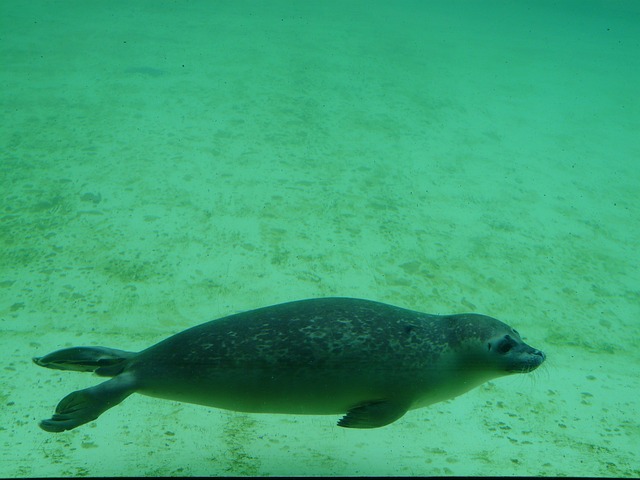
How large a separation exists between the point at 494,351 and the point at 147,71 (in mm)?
9661

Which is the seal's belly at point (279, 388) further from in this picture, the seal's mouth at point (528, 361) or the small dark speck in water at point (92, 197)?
the small dark speck in water at point (92, 197)

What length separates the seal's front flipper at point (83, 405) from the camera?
209 cm

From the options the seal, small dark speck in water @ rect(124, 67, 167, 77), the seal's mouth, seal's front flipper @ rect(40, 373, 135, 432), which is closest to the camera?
seal's front flipper @ rect(40, 373, 135, 432)

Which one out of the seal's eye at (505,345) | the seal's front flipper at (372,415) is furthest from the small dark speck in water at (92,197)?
the seal's eye at (505,345)

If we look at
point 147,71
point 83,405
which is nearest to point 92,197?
point 83,405

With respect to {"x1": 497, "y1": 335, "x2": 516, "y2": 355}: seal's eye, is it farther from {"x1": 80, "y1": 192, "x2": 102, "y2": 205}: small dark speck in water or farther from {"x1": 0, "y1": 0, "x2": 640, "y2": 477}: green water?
{"x1": 80, "y1": 192, "x2": 102, "y2": 205}: small dark speck in water

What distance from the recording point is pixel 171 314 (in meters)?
3.96

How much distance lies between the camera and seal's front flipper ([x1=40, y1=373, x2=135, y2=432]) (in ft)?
6.86

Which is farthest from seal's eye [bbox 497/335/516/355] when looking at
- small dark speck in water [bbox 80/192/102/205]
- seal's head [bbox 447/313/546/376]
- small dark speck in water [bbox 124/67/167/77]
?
small dark speck in water [bbox 124/67/167/77]

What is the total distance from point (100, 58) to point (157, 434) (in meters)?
10.1

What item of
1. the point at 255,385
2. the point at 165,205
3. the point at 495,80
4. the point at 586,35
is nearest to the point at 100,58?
the point at 165,205

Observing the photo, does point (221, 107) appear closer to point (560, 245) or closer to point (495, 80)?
point (560, 245)

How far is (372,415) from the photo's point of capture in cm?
229

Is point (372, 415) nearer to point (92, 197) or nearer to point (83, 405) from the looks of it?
point (83, 405)
